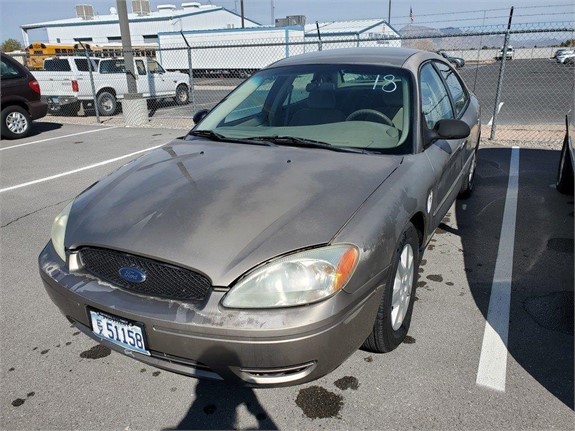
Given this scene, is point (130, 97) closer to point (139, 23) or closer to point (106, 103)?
point (106, 103)

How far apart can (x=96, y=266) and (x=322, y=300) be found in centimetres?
110

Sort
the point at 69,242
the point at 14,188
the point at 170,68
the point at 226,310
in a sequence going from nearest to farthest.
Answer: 1. the point at 226,310
2. the point at 69,242
3. the point at 14,188
4. the point at 170,68

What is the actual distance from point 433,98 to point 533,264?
4.98 ft

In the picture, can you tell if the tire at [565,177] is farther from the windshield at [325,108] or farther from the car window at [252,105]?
the car window at [252,105]

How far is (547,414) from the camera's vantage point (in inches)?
82.3

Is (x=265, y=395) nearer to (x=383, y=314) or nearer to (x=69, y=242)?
(x=383, y=314)

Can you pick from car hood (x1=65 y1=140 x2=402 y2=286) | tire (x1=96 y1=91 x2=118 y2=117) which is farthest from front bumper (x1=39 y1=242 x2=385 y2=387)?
tire (x1=96 y1=91 x2=118 y2=117)

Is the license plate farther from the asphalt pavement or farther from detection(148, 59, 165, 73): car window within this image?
detection(148, 59, 165, 73): car window

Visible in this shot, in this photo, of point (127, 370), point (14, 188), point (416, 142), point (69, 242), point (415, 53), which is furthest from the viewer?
point (14, 188)

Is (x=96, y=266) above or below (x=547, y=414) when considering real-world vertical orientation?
above

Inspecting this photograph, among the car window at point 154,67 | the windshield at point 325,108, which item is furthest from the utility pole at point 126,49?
the windshield at point 325,108

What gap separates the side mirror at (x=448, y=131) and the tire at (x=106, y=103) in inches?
482

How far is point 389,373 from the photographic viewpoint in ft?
7.83

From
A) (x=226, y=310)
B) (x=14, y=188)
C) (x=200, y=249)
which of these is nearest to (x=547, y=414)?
(x=226, y=310)
